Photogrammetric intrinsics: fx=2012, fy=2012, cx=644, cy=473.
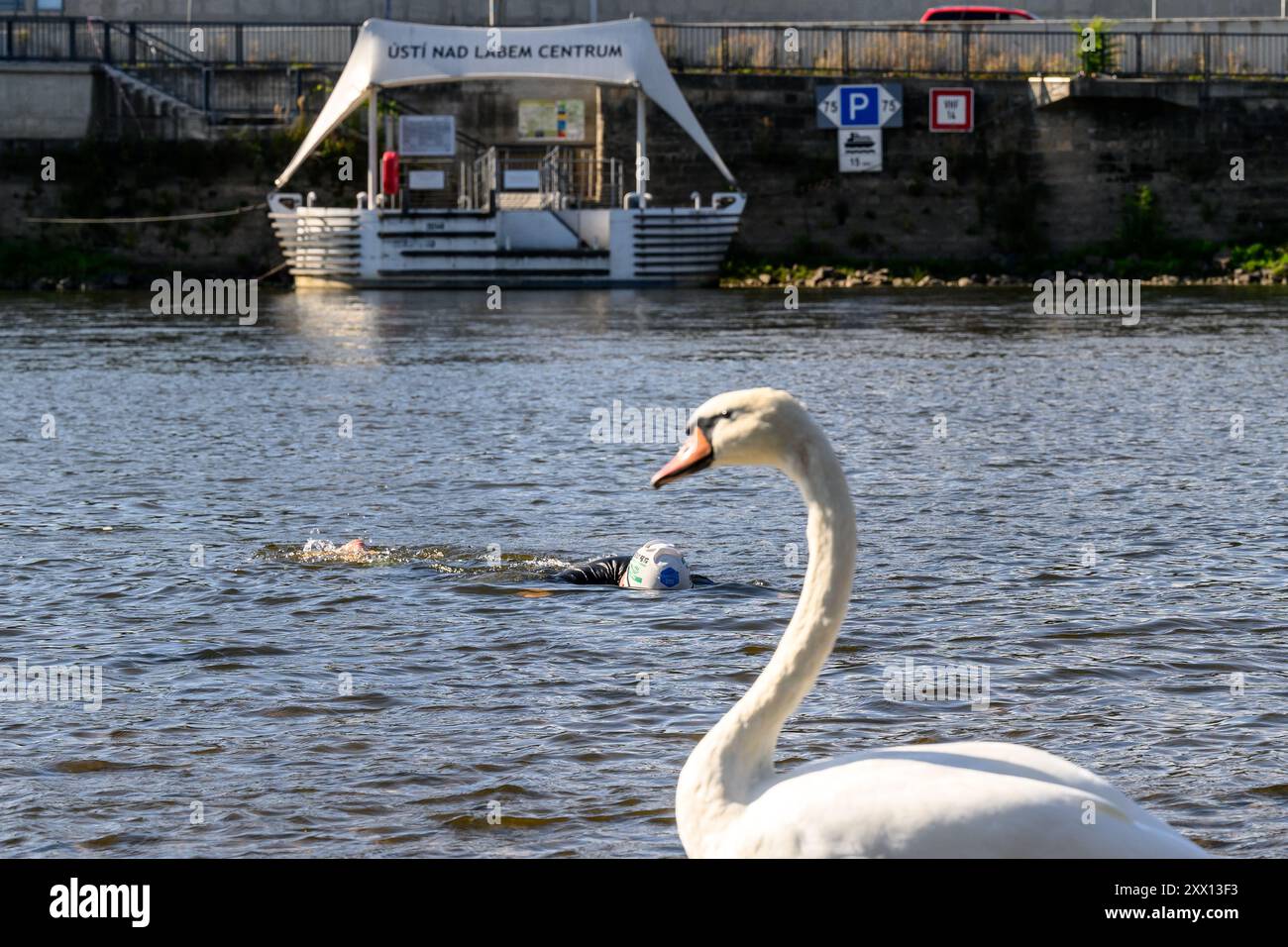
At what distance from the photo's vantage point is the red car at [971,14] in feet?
167

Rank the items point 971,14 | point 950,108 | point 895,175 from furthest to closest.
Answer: point 971,14 < point 895,175 < point 950,108

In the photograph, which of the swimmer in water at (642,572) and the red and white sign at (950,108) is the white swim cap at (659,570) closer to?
the swimmer in water at (642,572)

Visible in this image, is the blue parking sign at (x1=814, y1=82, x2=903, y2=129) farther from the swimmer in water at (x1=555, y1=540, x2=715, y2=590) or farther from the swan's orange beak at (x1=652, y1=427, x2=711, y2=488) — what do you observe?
the swan's orange beak at (x1=652, y1=427, x2=711, y2=488)

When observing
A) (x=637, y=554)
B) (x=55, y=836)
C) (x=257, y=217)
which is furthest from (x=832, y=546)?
(x=257, y=217)

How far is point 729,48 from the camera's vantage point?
45875 mm

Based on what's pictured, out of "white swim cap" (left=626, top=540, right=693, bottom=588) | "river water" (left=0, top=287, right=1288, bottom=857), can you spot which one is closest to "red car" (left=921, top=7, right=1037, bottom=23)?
"river water" (left=0, top=287, right=1288, bottom=857)

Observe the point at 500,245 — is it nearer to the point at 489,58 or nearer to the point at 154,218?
the point at 489,58

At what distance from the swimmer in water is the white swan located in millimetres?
5385

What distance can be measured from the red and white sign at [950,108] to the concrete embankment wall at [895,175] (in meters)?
0.26

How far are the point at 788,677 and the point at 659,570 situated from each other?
5.57 metres

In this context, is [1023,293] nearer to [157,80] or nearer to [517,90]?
[517,90]

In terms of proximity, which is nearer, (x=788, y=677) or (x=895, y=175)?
(x=788, y=677)

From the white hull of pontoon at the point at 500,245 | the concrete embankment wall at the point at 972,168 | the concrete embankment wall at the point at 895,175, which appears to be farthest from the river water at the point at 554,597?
the concrete embankment wall at the point at 972,168

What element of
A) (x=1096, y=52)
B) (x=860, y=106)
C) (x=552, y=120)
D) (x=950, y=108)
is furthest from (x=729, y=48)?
(x=1096, y=52)
